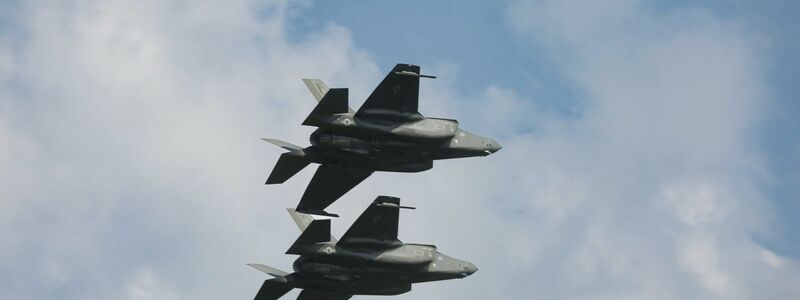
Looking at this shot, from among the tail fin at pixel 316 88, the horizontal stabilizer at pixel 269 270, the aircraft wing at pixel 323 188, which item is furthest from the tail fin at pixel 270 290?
the tail fin at pixel 316 88

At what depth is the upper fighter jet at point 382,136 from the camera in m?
86.9

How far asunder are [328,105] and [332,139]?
2.24 m

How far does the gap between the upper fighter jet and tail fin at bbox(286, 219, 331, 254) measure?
139 inches

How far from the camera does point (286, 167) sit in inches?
3561

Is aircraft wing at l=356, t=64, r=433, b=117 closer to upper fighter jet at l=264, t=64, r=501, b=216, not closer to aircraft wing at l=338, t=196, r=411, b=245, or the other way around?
upper fighter jet at l=264, t=64, r=501, b=216

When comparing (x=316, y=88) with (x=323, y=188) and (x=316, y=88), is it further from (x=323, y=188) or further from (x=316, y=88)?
(x=323, y=188)

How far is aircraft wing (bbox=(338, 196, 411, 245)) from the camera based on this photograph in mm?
89625

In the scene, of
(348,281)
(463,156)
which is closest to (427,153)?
(463,156)

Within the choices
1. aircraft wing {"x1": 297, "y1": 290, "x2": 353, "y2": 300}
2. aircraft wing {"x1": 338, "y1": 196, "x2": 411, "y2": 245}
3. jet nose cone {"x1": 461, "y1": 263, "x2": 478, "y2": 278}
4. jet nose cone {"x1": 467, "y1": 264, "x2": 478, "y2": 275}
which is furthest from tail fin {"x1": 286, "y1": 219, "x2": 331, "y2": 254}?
jet nose cone {"x1": 467, "y1": 264, "x2": 478, "y2": 275}

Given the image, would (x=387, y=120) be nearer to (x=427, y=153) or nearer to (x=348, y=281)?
(x=427, y=153)

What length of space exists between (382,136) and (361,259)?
6.91m

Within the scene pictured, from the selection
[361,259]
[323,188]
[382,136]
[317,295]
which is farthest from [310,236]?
[382,136]

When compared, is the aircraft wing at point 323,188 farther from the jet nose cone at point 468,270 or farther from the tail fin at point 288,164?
the jet nose cone at point 468,270

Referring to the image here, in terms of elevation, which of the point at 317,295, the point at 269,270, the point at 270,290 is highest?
the point at 269,270
